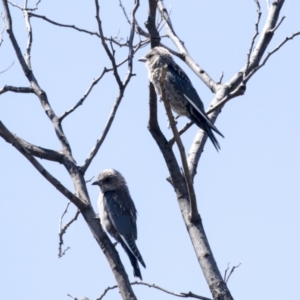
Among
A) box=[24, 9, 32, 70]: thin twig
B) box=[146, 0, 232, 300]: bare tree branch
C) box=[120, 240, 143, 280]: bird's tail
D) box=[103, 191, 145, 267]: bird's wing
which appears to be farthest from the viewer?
box=[103, 191, 145, 267]: bird's wing

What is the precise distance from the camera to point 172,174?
420 cm

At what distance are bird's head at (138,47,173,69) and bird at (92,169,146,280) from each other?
1.56 m

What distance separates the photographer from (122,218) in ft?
22.9

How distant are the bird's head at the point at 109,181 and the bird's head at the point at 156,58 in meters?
1.52

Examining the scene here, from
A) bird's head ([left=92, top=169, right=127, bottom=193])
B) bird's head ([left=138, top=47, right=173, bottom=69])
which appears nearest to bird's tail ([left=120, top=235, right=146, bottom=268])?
bird's head ([left=92, top=169, right=127, bottom=193])

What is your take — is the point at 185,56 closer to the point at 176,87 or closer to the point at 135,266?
the point at 176,87

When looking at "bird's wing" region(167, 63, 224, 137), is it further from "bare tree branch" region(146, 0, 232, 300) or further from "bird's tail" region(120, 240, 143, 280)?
"bare tree branch" region(146, 0, 232, 300)

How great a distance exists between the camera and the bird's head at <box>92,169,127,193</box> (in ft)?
24.9

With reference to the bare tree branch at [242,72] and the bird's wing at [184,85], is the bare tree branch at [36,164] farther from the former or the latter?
the bird's wing at [184,85]

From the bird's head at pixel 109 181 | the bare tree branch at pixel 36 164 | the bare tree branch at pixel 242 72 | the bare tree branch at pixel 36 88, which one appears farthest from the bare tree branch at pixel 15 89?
the bird's head at pixel 109 181

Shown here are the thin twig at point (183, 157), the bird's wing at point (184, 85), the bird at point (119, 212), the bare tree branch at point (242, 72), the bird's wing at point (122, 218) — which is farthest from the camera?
the bird's wing at point (122, 218)

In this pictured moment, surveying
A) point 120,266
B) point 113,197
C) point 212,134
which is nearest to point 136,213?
point 113,197

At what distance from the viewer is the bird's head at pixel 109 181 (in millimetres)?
7594

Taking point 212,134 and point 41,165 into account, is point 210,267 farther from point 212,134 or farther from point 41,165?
point 212,134
